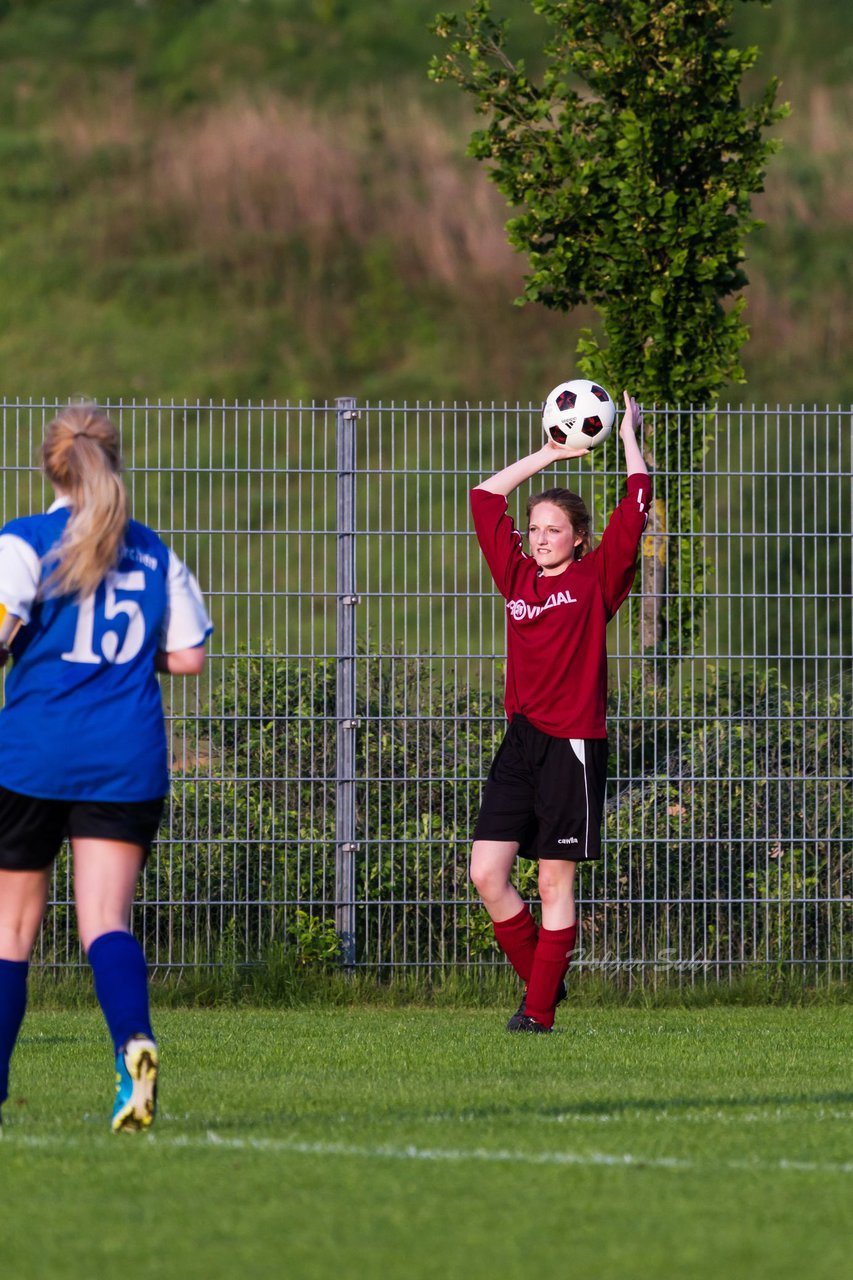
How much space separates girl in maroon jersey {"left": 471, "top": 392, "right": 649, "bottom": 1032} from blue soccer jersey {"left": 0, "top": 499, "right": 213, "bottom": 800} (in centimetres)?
299

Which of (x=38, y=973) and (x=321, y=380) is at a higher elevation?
(x=321, y=380)

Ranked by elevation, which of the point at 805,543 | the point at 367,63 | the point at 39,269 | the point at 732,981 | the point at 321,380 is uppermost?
the point at 367,63

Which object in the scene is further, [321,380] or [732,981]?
[321,380]

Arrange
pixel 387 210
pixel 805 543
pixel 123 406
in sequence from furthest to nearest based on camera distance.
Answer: pixel 387 210 → pixel 805 543 → pixel 123 406

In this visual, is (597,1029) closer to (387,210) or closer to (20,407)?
(20,407)

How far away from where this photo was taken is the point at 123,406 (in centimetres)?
970

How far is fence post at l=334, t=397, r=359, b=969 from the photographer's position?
9.89 m

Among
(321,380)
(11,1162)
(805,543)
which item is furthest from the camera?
(321,380)

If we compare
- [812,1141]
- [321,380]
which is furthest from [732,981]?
[321,380]

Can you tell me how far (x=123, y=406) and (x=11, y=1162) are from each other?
5212 mm

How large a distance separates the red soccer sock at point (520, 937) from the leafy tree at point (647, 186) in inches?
143

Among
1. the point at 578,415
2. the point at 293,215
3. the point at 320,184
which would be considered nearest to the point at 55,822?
the point at 578,415

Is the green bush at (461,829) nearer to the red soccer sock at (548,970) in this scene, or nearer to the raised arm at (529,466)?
the red soccer sock at (548,970)

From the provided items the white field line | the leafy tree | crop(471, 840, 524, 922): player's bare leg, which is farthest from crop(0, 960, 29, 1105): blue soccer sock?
the leafy tree
